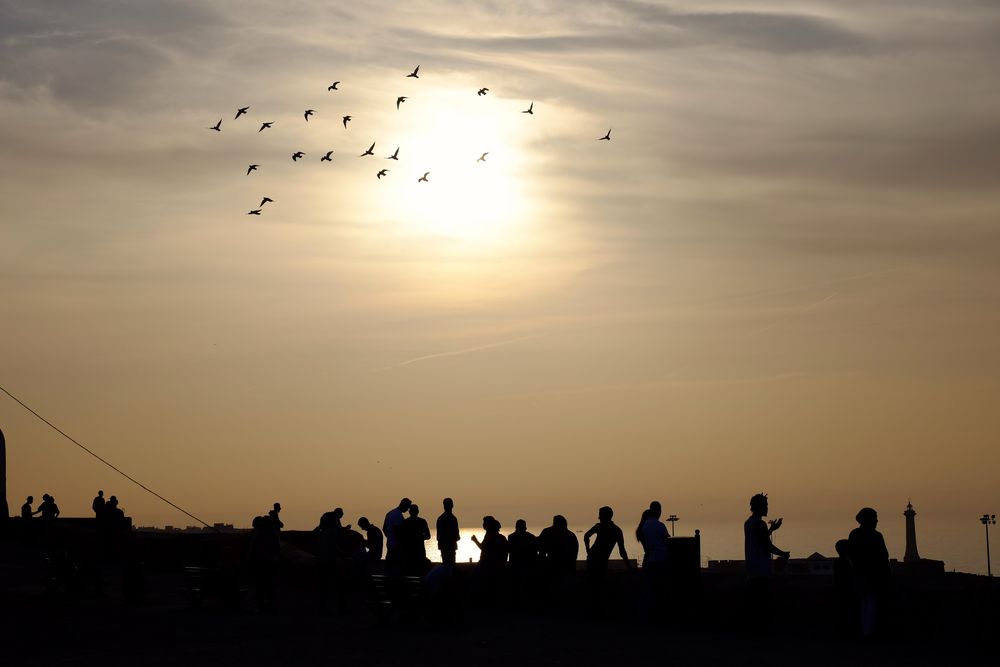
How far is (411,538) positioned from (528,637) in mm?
3570

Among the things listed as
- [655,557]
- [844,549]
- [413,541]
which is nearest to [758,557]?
[844,549]

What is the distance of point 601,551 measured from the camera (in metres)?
19.5

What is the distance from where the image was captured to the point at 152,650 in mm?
16344

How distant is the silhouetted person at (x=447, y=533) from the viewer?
20531mm

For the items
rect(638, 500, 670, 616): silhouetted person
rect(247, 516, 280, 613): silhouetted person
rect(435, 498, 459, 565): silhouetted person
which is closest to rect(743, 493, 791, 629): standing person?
rect(638, 500, 670, 616): silhouetted person

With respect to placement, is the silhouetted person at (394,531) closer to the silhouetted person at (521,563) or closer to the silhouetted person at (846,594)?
the silhouetted person at (521,563)

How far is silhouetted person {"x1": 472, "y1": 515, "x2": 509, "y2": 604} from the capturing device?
22078mm

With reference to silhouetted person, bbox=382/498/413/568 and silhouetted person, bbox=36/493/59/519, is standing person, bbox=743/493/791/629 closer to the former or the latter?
silhouetted person, bbox=382/498/413/568

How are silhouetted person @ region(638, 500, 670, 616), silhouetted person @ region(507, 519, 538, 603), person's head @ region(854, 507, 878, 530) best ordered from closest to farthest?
person's head @ region(854, 507, 878, 530) → silhouetted person @ region(638, 500, 670, 616) → silhouetted person @ region(507, 519, 538, 603)

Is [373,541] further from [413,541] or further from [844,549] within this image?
[844,549]

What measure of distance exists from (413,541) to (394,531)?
553 mm

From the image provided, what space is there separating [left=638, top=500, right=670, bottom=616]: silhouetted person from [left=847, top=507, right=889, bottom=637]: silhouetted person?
10.2 feet

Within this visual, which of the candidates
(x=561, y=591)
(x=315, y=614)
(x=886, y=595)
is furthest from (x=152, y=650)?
(x=886, y=595)

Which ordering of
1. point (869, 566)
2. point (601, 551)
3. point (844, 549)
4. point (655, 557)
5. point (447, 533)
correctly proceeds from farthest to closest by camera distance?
point (447, 533) → point (601, 551) → point (655, 557) → point (844, 549) → point (869, 566)
